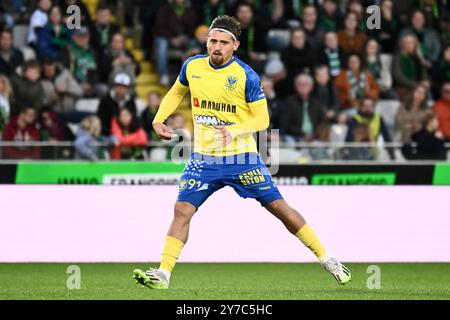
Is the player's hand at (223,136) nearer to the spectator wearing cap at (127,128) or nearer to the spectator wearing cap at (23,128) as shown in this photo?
the spectator wearing cap at (127,128)

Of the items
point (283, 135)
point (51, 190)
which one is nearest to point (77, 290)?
point (51, 190)

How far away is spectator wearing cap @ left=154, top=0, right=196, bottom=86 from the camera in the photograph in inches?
763

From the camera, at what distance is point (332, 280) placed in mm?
12211

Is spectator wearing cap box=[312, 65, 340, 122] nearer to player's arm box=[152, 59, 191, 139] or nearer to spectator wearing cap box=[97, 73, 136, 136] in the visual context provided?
spectator wearing cap box=[97, 73, 136, 136]

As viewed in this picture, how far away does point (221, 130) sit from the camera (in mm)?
10312

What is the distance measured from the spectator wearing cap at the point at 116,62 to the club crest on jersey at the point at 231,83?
26.2 ft

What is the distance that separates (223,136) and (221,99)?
1.25ft

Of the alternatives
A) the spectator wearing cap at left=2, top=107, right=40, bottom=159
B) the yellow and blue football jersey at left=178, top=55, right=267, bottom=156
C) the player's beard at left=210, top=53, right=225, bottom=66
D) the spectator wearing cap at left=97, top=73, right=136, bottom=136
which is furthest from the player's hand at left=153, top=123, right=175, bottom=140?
the spectator wearing cap at left=97, top=73, right=136, bottom=136

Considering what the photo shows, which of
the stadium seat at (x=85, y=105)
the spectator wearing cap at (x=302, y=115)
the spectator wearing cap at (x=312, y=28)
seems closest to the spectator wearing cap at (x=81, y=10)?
the stadium seat at (x=85, y=105)

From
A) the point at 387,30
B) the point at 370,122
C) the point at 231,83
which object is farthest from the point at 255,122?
the point at 387,30

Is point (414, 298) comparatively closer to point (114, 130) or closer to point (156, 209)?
point (156, 209)

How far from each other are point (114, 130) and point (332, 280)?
577 centimetres

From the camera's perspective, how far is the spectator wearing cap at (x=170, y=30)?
19.4 metres
